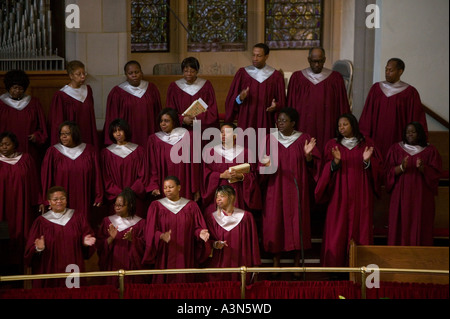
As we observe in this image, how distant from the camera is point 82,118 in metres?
7.71

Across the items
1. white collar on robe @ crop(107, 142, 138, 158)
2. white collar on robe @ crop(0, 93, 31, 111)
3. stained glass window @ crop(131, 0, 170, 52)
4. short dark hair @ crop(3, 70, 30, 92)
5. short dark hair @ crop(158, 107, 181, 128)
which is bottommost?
white collar on robe @ crop(107, 142, 138, 158)

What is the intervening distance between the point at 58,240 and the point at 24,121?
1643 mm

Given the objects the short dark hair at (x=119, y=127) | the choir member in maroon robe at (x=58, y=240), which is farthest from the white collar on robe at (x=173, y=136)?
the choir member in maroon robe at (x=58, y=240)

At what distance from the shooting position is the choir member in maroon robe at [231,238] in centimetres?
650

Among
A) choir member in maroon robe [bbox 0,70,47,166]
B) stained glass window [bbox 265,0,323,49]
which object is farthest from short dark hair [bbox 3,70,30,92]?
stained glass window [bbox 265,0,323,49]

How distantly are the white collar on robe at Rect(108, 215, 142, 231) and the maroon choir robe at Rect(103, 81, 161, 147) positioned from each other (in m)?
1.41

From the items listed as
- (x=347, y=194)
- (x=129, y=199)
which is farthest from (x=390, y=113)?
(x=129, y=199)

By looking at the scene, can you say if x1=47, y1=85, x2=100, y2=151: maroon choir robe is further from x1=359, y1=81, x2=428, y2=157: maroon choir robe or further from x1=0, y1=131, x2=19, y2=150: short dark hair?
x1=359, y1=81, x2=428, y2=157: maroon choir robe

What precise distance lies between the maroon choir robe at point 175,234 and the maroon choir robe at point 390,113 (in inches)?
87.2

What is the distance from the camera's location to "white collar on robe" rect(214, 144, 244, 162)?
6922 mm

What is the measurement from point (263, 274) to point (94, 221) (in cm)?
177

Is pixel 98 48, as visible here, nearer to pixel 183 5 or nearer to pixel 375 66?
pixel 183 5

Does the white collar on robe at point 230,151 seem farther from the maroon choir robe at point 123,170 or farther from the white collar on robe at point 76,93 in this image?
the white collar on robe at point 76,93
